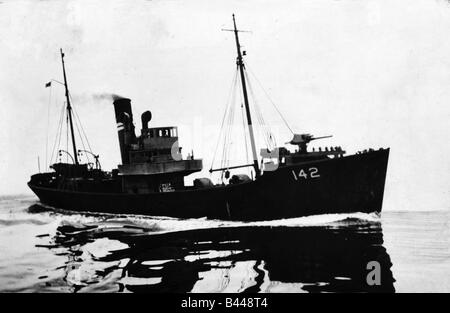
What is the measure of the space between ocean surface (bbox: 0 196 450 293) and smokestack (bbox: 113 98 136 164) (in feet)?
24.3

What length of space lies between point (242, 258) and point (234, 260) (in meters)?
0.28

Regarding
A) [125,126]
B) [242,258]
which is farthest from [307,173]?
[125,126]

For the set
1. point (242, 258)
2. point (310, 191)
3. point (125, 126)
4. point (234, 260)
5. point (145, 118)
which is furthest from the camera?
point (125, 126)

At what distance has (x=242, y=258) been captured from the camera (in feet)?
29.2

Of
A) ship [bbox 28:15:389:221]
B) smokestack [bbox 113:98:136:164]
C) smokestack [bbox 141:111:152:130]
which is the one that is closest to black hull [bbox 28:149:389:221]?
ship [bbox 28:15:389:221]

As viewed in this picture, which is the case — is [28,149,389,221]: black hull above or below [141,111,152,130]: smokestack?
below

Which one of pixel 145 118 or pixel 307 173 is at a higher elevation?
pixel 145 118

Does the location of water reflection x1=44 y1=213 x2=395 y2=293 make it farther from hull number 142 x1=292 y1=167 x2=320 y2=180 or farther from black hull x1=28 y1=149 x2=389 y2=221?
hull number 142 x1=292 y1=167 x2=320 y2=180

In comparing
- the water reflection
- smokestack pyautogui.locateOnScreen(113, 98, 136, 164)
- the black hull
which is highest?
smokestack pyautogui.locateOnScreen(113, 98, 136, 164)

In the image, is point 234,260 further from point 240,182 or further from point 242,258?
point 240,182

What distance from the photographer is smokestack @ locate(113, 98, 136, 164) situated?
20953 millimetres

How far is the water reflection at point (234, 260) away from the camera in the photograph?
23.4 ft

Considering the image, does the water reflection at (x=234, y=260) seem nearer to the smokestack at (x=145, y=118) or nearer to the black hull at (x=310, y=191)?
the black hull at (x=310, y=191)
